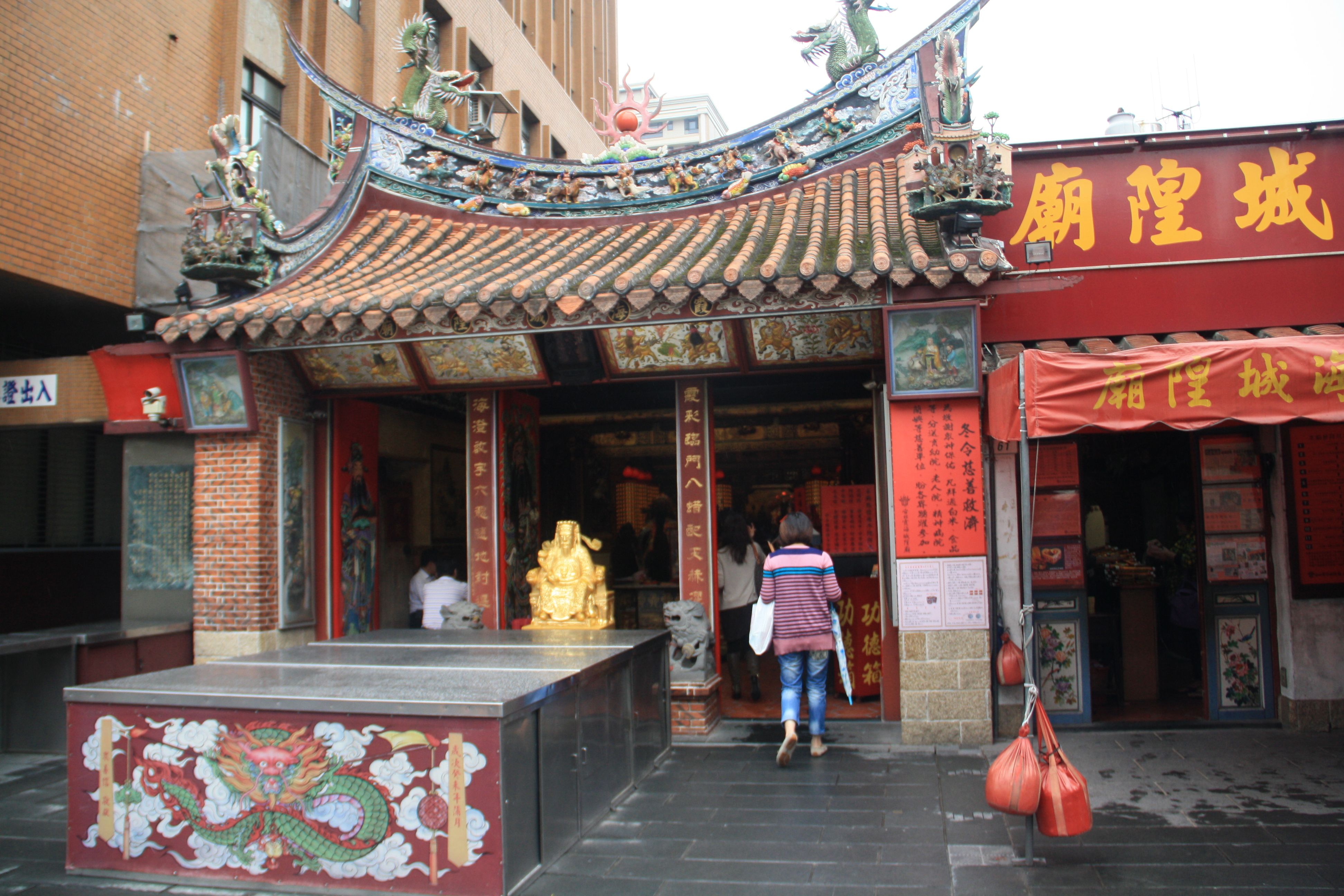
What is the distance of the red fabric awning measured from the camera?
14.8ft

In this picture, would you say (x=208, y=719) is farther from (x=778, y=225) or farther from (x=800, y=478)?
(x=800, y=478)

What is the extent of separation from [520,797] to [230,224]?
573cm

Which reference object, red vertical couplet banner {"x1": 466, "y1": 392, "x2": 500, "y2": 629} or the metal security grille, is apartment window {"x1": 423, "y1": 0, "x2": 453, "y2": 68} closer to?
the metal security grille

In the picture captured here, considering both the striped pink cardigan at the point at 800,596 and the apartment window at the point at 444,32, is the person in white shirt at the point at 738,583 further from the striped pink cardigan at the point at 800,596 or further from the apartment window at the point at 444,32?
the apartment window at the point at 444,32

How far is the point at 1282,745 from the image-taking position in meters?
6.34

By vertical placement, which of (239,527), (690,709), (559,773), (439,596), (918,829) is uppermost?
(239,527)

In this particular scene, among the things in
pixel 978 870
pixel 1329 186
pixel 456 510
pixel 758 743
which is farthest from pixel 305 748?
pixel 1329 186

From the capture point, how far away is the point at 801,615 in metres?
6.30

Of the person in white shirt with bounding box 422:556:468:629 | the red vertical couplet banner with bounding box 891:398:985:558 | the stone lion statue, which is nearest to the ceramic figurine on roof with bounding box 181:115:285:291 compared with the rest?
the person in white shirt with bounding box 422:556:468:629

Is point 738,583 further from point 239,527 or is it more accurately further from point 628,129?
point 628,129

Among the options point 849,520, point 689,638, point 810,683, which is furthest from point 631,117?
point 810,683

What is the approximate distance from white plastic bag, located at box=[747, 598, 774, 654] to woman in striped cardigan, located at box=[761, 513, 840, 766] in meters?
0.03

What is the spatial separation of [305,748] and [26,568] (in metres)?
8.07

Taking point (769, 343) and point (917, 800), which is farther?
point (769, 343)
